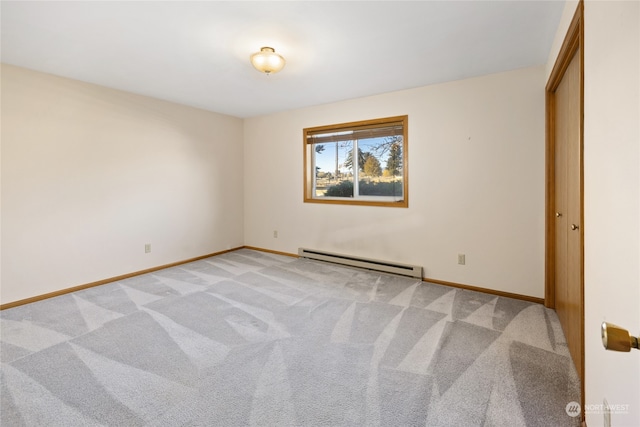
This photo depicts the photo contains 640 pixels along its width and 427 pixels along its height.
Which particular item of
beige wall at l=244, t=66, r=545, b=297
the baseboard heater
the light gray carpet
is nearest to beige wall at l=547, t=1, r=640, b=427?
the light gray carpet

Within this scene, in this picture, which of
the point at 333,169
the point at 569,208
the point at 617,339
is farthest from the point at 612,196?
the point at 333,169

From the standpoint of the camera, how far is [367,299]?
3.09 m

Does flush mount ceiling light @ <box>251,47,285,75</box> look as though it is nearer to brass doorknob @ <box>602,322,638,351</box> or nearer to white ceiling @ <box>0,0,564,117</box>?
white ceiling @ <box>0,0,564,117</box>

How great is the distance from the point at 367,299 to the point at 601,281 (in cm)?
204

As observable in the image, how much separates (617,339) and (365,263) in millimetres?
3471

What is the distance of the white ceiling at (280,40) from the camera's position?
2018mm

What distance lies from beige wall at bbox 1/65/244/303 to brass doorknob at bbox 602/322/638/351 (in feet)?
14.1

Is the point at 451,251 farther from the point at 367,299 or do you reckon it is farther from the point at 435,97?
the point at 435,97

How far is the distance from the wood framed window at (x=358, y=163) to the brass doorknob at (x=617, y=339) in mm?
3170

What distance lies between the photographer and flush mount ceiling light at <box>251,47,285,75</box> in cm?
253

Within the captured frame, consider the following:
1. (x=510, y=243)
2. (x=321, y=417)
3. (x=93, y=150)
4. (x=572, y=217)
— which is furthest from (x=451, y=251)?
(x=93, y=150)

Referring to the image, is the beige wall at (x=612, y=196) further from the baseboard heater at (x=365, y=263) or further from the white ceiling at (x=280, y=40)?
the baseboard heater at (x=365, y=263)

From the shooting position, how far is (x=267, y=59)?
100.0 inches

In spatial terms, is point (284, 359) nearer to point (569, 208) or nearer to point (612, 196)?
point (612, 196)
